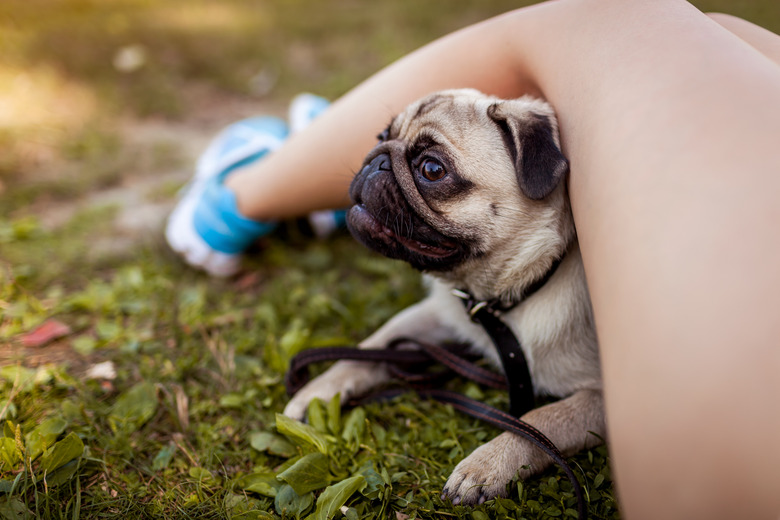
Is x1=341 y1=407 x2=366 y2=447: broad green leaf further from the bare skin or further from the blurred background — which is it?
the blurred background

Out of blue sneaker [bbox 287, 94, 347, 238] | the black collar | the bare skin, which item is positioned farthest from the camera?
blue sneaker [bbox 287, 94, 347, 238]

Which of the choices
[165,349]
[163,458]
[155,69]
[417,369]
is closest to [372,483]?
[417,369]

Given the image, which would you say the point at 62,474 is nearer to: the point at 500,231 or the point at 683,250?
the point at 500,231

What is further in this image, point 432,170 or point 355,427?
point 355,427

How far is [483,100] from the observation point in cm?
190

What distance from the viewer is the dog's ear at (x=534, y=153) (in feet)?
5.22

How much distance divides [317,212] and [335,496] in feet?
5.70

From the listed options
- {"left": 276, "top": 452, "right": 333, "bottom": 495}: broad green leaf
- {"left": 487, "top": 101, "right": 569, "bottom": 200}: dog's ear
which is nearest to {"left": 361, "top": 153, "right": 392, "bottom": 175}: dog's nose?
{"left": 487, "top": 101, "right": 569, "bottom": 200}: dog's ear

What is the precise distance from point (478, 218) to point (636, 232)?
69 cm

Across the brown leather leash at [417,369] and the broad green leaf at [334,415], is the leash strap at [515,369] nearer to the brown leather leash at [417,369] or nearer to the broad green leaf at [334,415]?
the brown leather leash at [417,369]

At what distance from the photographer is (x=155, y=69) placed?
195 inches

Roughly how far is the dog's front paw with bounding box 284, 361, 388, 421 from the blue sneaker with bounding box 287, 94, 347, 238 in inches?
42.1

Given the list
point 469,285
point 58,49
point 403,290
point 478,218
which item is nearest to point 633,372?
point 478,218

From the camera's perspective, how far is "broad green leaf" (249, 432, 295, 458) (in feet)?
5.94
